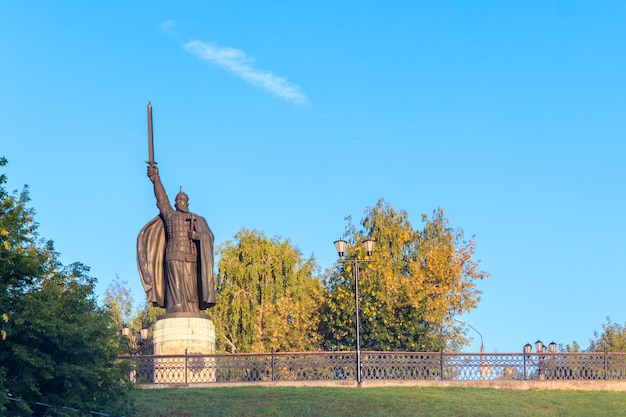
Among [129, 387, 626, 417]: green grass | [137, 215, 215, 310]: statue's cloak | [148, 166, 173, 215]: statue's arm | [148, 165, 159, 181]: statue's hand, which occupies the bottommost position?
[129, 387, 626, 417]: green grass

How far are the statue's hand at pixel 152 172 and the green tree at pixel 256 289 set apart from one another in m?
18.9

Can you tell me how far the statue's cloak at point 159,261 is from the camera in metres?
29.9

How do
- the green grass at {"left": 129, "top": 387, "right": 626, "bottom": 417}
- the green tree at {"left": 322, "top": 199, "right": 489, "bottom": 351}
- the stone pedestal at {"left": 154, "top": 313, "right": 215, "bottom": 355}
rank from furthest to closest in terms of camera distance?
the green tree at {"left": 322, "top": 199, "right": 489, "bottom": 351}, the stone pedestal at {"left": 154, "top": 313, "right": 215, "bottom": 355}, the green grass at {"left": 129, "top": 387, "right": 626, "bottom": 417}

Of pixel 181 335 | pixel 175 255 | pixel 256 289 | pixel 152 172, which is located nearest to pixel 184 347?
pixel 181 335

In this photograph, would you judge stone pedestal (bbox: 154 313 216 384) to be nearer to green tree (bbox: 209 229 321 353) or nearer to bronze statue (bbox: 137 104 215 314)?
bronze statue (bbox: 137 104 215 314)

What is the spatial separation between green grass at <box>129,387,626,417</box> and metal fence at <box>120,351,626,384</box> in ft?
4.67

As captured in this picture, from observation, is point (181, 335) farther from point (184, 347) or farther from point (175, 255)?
point (175, 255)

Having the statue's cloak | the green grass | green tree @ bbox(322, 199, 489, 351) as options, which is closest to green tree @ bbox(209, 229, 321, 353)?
green tree @ bbox(322, 199, 489, 351)

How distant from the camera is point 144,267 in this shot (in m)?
30.2

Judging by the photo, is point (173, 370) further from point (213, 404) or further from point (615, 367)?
point (615, 367)

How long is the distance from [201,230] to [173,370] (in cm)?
413

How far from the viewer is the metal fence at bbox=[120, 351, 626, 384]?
28.5 m

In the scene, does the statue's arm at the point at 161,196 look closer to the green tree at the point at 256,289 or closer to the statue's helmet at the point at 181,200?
the statue's helmet at the point at 181,200

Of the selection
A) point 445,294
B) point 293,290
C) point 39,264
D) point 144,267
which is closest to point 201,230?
point 144,267
